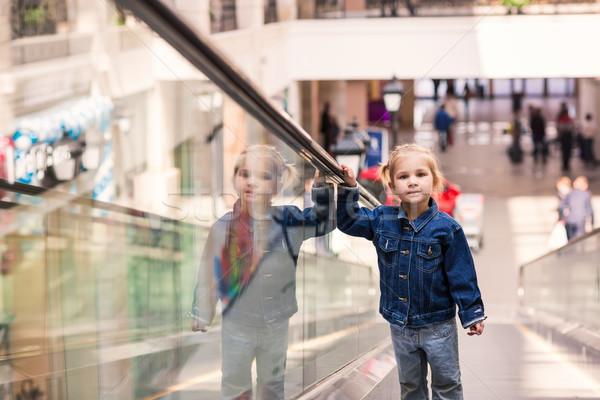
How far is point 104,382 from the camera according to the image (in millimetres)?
2543

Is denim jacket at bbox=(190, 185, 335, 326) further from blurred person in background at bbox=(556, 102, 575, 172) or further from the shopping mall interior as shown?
blurred person in background at bbox=(556, 102, 575, 172)

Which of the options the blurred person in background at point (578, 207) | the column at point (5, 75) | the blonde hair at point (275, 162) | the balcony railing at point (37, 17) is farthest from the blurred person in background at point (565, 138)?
the blonde hair at point (275, 162)

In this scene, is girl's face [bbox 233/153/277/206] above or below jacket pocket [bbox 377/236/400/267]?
above

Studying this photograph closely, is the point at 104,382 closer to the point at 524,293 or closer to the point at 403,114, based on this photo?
the point at 524,293

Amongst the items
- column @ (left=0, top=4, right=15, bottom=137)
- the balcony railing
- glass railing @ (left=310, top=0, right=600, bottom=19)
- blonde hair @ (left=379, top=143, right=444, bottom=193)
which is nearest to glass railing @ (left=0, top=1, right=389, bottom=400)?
blonde hair @ (left=379, top=143, right=444, bottom=193)

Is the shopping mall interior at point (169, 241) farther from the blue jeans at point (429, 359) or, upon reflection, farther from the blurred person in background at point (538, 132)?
the blurred person in background at point (538, 132)

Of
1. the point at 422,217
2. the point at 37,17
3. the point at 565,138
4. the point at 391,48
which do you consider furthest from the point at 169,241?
the point at 565,138

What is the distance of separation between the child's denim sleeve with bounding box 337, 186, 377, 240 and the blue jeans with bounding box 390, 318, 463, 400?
0.35m

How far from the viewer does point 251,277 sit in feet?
9.07

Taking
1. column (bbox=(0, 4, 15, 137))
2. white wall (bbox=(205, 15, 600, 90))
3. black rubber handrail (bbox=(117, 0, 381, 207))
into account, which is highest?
white wall (bbox=(205, 15, 600, 90))

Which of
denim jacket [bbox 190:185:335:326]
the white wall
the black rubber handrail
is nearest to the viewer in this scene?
the black rubber handrail

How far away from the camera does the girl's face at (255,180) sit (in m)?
2.70

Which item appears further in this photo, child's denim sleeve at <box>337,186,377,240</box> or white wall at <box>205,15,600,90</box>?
white wall at <box>205,15,600,90</box>

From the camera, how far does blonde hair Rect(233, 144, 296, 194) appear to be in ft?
8.85
